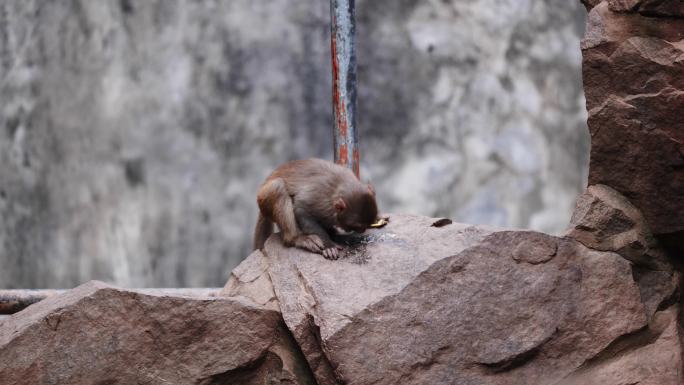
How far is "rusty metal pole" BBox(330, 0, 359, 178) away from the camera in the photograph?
22.8 feet

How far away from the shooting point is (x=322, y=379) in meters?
5.02

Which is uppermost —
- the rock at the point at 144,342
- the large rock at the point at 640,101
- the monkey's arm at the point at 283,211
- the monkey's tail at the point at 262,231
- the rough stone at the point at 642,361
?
the large rock at the point at 640,101

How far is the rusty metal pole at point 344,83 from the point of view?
694 centimetres

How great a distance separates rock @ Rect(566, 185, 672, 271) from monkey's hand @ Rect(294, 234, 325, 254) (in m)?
1.28

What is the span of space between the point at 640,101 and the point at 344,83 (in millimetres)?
2357

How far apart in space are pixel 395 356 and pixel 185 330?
40.2 inches

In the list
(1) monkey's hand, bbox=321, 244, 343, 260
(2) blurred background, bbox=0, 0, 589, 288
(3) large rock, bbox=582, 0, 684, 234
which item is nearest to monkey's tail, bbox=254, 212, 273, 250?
(1) monkey's hand, bbox=321, 244, 343, 260

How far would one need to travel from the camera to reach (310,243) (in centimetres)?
567

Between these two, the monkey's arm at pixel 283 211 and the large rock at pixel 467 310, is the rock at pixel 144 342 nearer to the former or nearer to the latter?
the large rock at pixel 467 310

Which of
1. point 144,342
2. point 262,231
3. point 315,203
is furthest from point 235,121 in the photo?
point 144,342

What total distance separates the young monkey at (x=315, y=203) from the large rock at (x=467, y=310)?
0.33 meters

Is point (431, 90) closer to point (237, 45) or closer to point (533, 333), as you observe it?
point (237, 45)

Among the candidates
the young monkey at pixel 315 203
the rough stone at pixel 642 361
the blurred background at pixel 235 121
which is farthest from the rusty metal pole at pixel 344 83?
the blurred background at pixel 235 121

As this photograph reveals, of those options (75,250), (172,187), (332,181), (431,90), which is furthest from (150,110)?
(332,181)
